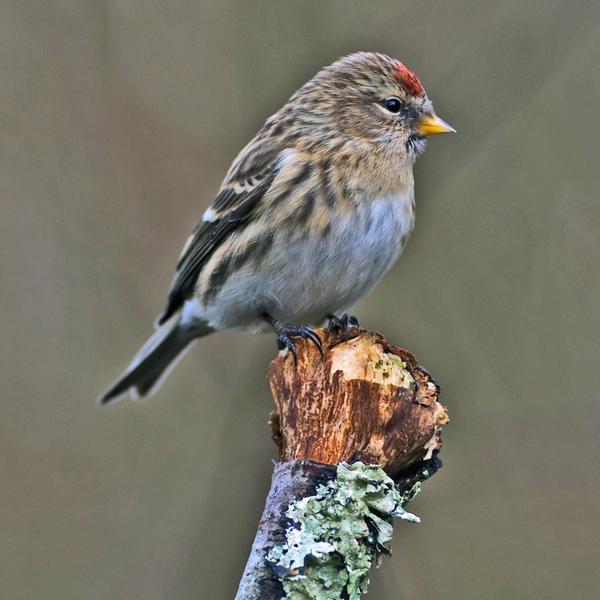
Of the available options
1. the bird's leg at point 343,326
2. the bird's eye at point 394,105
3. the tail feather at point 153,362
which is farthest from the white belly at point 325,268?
the tail feather at point 153,362

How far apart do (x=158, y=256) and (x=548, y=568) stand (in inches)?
88.3

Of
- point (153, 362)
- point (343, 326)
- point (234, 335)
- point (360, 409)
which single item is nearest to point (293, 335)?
point (343, 326)

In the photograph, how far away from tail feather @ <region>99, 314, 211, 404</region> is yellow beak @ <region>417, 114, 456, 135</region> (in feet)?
4.28

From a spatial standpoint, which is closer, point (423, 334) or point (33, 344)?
point (423, 334)

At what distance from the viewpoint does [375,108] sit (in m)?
3.96

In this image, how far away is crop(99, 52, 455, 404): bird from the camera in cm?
363

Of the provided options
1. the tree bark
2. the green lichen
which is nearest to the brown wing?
the tree bark

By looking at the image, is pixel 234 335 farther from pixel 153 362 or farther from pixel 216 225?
pixel 216 225

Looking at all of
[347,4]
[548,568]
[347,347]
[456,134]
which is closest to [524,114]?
[456,134]

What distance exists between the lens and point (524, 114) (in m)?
4.54

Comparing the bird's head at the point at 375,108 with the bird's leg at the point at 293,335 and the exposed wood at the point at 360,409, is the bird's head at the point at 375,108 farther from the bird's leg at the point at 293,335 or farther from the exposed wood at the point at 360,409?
the exposed wood at the point at 360,409

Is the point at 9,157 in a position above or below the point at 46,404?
above

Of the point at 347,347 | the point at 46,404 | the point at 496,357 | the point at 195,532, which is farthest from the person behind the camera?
the point at 46,404

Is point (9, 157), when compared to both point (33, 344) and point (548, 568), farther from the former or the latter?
point (548, 568)
